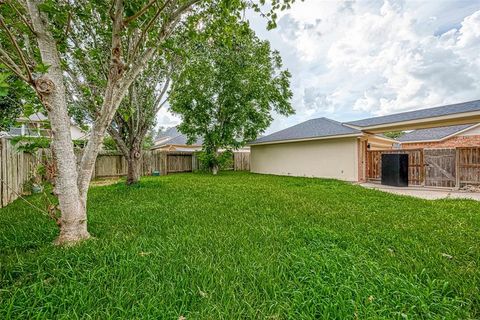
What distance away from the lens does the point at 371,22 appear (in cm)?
737

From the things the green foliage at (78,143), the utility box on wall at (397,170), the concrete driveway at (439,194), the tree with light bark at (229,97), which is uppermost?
the tree with light bark at (229,97)

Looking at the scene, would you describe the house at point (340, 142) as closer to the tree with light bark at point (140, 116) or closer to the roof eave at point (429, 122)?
the roof eave at point (429, 122)

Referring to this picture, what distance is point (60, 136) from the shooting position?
2.59 m

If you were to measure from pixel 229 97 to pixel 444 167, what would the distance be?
11059 millimetres

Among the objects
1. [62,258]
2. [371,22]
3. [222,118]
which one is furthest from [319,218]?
[222,118]

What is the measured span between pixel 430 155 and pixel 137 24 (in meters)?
11.5

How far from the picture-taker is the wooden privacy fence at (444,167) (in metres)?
8.20

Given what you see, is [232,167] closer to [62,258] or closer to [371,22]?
[371,22]

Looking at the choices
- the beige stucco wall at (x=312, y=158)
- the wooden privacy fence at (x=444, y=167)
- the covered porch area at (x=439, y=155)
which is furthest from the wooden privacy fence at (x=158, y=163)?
the wooden privacy fence at (x=444, y=167)

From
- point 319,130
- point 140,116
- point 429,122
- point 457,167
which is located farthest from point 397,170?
point 140,116

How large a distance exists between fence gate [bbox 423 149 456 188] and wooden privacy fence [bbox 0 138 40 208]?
13.0 m

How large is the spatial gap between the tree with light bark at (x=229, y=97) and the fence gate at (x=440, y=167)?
29.3ft

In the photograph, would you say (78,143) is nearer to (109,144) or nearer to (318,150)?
(109,144)

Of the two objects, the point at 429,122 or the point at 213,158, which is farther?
the point at 213,158
